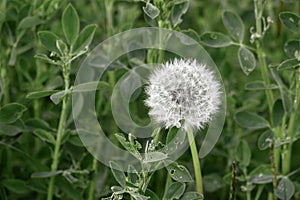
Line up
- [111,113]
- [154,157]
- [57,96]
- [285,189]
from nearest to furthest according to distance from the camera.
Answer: [154,157], [57,96], [285,189], [111,113]

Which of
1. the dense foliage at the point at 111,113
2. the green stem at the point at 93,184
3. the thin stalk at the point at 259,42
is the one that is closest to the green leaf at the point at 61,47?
the dense foliage at the point at 111,113

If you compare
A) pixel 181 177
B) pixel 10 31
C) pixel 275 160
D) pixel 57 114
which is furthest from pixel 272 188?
pixel 10 31

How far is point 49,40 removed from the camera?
1.19m

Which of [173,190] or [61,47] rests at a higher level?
[61,47]

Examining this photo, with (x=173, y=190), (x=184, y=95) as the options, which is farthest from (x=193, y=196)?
(x=184, y=95)

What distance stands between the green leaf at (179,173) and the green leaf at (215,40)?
1.06 feet

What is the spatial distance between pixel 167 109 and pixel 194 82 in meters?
0.06

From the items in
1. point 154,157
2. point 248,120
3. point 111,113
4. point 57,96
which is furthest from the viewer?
point 111,113

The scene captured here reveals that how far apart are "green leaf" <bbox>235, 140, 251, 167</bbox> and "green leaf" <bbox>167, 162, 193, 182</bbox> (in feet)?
0.84

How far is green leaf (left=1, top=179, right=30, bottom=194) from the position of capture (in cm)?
124

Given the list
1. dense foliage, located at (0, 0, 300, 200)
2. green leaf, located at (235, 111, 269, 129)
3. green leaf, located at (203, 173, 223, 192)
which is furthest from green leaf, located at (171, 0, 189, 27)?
green leaf, located at (203, 173, 223, 192)

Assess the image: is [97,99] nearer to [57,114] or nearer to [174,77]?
[57,114]

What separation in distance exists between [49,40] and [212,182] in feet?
1.43

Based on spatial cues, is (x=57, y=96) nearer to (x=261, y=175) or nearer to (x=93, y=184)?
(x=93, y=184)
